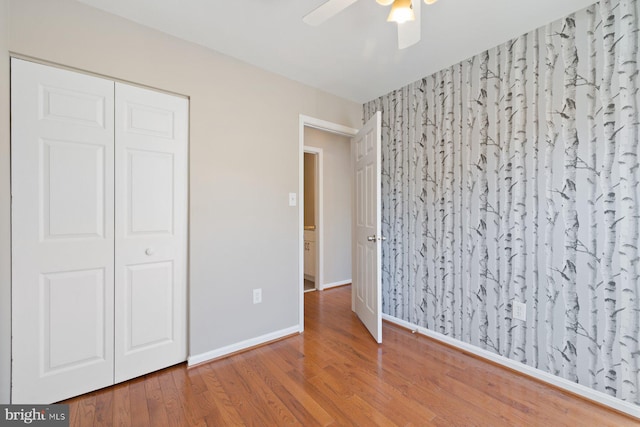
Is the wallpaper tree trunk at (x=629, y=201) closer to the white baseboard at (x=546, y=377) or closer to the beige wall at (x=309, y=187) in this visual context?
the white baseboard at (x=546, y=377)

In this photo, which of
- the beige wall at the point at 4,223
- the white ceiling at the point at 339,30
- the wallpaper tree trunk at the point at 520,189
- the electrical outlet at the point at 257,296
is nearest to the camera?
the beige wall at the point at 4,223

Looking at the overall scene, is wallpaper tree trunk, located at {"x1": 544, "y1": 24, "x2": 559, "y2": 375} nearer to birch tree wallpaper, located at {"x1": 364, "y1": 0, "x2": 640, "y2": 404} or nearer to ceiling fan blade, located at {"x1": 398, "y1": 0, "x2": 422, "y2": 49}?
birch tree wallpaper, located at {"x1": 364, "y1": 0, "x2": 640, "y2": 404}

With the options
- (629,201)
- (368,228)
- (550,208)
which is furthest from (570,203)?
(368,228)

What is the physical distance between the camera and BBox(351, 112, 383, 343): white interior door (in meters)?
2.39

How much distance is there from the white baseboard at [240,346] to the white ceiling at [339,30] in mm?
2275

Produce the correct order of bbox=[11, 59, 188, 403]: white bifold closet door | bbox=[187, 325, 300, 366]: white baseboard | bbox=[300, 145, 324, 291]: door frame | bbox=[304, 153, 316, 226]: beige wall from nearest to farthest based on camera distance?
bbox=[11, 59, 188, 403]: white bifold closet door, bbox=[187, 325, 300, 366]: white baseboard, bbox=[300, 145, 324, 291]: door frame, bbox=[304, 153, 316, 226]: beige wall

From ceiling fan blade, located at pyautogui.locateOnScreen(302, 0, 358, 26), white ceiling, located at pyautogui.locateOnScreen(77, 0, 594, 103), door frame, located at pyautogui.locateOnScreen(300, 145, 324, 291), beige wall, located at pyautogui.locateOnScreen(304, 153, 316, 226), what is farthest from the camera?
beige wall, located at pyautogui.locateOnScreen(304, 153, 316, 226)

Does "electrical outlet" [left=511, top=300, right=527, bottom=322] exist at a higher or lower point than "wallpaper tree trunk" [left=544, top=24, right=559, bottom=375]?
lower

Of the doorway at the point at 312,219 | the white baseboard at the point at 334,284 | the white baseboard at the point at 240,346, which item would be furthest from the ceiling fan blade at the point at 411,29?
the white baseboard at the point at 334,284

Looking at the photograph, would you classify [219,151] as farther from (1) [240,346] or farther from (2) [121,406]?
(2) [121,406]

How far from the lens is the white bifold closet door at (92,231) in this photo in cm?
151

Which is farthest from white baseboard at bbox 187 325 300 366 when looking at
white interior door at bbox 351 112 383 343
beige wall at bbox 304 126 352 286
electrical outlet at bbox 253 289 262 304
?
beige wall at bbox 304 126 352 286

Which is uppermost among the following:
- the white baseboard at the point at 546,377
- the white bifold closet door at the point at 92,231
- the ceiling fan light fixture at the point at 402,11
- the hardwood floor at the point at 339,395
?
the ceiling fan light fixture at the point at 402,11

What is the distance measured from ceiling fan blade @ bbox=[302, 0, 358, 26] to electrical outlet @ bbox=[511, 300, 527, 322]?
2120 millimetres
